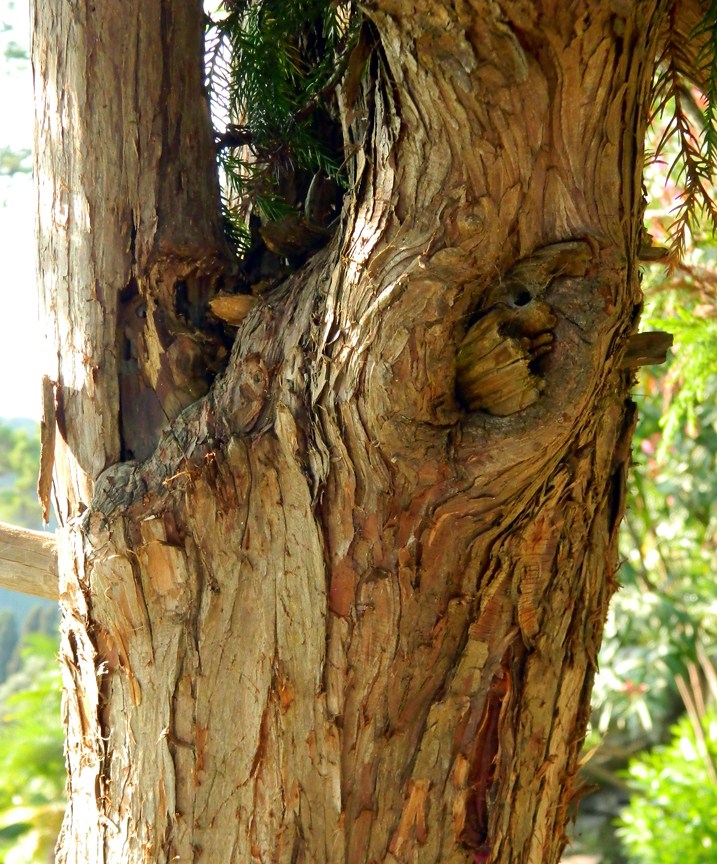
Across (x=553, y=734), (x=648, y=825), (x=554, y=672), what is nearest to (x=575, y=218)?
(x=554, y=672)

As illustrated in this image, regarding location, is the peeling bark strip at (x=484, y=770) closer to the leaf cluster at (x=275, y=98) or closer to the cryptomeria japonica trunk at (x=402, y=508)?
the cryptomeria japonica trunk at (x=402, y=508)

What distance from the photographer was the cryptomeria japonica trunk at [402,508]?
1215mm

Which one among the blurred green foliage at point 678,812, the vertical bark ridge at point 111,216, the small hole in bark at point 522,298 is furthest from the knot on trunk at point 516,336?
the blurred green foliage at point 678,812

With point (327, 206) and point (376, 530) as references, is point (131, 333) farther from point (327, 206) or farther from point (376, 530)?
point (376, 530)

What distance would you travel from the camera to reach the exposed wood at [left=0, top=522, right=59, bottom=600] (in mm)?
1901

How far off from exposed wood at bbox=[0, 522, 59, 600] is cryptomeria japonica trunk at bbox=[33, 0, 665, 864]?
470 millimetres

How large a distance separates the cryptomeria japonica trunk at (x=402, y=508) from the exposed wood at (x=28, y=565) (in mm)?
470

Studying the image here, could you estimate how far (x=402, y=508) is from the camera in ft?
4.12

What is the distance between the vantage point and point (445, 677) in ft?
4.28

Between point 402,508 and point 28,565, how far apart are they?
41.1 inches

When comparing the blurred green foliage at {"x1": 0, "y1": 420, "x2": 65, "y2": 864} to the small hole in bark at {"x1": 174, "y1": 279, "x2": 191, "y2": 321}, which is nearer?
the small hole in bark at {"x1": 174, "y1": 279, "x2": 191, "y2": 321}

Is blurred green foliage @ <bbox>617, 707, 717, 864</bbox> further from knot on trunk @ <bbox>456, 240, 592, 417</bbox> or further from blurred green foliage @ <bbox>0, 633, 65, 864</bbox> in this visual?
knot on trunk @ <bbox>456, 240, 592, 417</bbox>

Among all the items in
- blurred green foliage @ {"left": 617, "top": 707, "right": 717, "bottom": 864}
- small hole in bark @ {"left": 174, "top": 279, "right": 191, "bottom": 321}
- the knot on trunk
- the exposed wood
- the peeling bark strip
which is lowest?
blurred green foliage @ {"left": 617, "top": 707, "right": 717, "bottom": 864}

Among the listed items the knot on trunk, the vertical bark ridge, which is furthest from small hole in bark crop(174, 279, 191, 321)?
the knot on trunk
